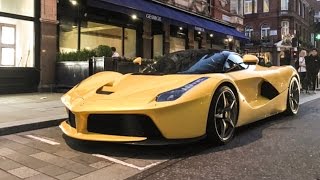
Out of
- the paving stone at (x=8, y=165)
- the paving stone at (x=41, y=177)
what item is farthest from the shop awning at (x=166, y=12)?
the paving stone at (x=41, y=177)

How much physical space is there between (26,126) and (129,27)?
36.1ft

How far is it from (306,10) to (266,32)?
11.2 m

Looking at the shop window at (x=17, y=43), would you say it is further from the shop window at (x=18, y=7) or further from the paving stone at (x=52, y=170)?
the paving stone at (x=52, y=170)

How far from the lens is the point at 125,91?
488cm

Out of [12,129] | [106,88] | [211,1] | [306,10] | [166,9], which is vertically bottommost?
[12,129]

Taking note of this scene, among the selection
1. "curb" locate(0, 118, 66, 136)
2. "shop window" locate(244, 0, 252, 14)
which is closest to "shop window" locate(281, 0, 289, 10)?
"shop window" locate(244, 0, 252, 14)

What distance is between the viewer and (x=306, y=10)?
6006cm

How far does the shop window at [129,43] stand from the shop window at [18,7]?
Answer: 5015mm

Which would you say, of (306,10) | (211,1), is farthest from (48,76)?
(306,10)

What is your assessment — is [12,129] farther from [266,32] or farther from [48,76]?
[266,32]

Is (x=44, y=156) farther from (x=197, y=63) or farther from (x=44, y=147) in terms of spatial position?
(x=197, y=63)

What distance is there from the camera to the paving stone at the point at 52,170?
4.11 m

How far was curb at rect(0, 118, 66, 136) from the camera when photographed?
19.7 ft

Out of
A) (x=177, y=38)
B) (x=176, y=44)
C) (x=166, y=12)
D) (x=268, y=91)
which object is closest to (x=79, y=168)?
(x=268, y=91)
